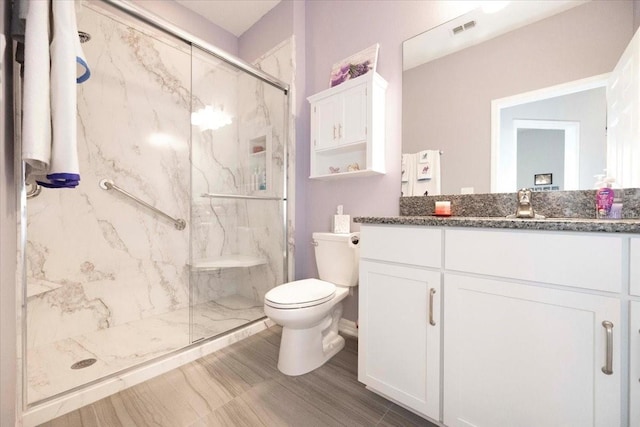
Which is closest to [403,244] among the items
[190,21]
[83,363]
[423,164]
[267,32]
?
[423,164]

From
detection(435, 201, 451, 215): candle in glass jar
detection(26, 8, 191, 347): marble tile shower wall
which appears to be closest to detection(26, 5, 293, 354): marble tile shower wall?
detection(26, 8, 191, 347): marble tile shower wall

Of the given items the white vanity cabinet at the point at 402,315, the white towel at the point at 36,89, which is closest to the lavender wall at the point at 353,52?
the white vanity cabinet at the point at 402,315

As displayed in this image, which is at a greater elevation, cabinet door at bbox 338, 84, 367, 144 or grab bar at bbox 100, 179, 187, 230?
cabinet door at bbox 338, 84, 367, 144

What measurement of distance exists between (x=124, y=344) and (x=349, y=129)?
83.8 inches

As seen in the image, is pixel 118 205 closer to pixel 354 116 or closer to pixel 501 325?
pixel 354 116

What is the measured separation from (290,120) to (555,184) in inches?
74.0

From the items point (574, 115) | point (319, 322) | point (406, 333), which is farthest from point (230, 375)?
point (574, 115)

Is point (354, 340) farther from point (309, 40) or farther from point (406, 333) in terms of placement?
point (309, 40)

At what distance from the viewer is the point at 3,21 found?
84 cm

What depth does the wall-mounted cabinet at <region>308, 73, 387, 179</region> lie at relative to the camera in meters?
1.76

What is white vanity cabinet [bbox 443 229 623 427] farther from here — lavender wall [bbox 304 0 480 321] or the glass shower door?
the glass shower door

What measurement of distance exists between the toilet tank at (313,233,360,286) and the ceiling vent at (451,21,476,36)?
4.34ft

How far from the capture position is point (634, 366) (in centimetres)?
74

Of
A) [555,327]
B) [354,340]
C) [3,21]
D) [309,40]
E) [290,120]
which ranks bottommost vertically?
[354,340]
